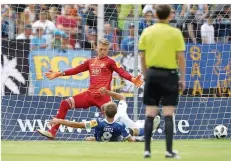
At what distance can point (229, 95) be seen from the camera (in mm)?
20016

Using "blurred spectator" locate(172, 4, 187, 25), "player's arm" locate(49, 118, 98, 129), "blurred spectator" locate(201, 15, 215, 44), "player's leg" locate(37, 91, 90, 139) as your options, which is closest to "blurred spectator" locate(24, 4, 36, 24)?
"blurred spectator" locate(172, 4, 187, 25)

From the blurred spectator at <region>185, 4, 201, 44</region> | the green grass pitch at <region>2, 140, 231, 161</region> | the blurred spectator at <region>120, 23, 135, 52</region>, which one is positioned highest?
the blurred spectator at <region>185, 4, 201, 44</region>

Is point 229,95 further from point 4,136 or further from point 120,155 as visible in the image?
point 120,155

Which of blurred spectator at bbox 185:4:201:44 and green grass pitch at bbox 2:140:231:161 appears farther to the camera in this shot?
blurred spectator at bbox 185:4:201:44

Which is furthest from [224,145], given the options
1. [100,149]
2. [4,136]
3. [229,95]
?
[4,136]

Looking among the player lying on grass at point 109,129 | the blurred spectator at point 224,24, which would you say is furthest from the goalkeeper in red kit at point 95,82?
the blurred spectator at point 224,24

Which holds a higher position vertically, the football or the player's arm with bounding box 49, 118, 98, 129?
the player's arm with bounding box 49, 118, 98, 129

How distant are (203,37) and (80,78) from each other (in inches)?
113

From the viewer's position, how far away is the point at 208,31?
20625mm

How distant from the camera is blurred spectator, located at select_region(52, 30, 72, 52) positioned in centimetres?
2055

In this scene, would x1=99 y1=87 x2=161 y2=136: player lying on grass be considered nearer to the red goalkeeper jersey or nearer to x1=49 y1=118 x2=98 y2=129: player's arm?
the red goalkeeper jersey

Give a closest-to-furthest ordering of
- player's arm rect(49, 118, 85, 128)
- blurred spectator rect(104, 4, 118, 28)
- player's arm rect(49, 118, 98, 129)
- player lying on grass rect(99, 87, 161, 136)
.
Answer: player's arm rect(49, 118, 98, 129)
player's arm rect(49, 118, 85, 128)
player lying on grass rect(99, 87, 161, 136)
blurred spectator rect(104, 4, 118, 28)

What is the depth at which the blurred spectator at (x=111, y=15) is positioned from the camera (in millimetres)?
20586

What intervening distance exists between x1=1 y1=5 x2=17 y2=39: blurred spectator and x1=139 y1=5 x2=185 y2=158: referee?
9425 mm
